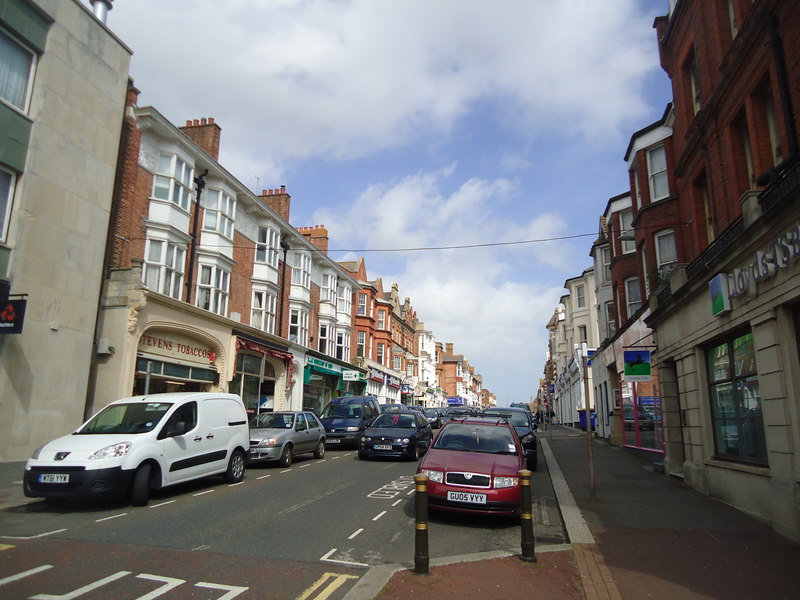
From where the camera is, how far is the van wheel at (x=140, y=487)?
343 inches

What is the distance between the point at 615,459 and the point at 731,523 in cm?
884

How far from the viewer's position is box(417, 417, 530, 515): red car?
7.97 m

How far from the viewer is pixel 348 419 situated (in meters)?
20.8

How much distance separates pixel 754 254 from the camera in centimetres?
814

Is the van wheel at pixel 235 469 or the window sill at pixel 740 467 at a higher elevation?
the window sill at pixel 740 467

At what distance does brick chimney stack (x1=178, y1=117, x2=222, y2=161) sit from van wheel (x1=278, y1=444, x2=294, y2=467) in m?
14.1

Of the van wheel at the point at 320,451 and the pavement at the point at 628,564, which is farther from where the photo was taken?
the van wheel at the point at 320,451

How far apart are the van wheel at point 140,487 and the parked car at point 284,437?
5138 millimetres

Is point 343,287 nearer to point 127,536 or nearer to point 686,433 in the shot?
point 686,433

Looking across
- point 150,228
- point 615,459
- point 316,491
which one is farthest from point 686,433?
point 150,228

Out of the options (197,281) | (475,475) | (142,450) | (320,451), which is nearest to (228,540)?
(142,450)

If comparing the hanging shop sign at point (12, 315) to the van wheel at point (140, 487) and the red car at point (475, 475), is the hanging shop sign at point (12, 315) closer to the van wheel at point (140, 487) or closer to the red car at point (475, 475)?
the van wheel at point (140, 487)

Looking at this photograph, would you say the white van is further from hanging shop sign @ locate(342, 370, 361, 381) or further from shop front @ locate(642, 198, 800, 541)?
hanging shop sign @ locate(342, 370, 361, 381)

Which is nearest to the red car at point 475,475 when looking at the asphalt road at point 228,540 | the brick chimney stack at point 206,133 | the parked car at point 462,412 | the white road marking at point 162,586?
the asphalt road at point 228,540
